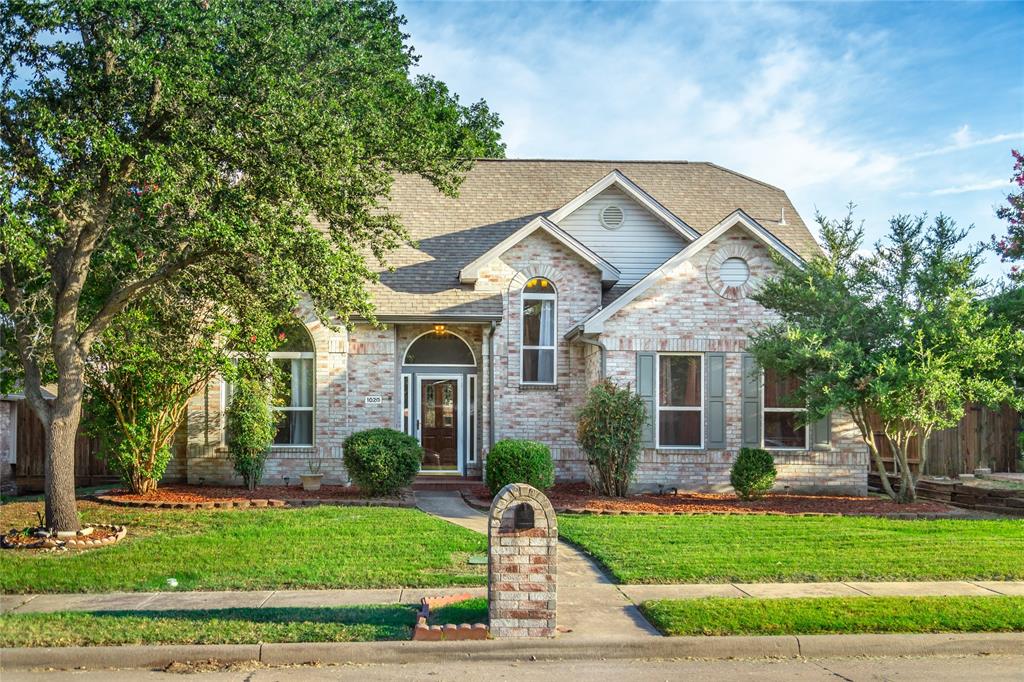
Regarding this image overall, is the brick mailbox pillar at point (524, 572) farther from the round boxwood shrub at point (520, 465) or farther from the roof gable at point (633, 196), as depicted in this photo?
the roof gable at point (633, 196)

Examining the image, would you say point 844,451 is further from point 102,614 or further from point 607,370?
point 102,614

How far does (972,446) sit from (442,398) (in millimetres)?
12009

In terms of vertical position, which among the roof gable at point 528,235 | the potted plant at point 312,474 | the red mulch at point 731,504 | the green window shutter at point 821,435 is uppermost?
the roof gable at point 528,235

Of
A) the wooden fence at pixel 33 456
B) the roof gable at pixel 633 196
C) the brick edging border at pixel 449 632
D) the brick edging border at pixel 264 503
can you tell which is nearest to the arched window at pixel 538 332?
the roof gable at pixel 633 196

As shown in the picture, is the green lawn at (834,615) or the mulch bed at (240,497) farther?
the mulch bed at (240,497)

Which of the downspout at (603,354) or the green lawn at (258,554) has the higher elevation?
the downspout at (603,354)

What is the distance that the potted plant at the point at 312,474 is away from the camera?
57.7 feet

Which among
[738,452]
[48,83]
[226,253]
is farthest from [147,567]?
[738,452]

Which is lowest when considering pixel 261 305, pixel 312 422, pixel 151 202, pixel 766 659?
pixel 766 659

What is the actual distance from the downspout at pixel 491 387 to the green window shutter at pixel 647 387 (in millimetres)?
3126

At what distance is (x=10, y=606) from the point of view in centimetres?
888

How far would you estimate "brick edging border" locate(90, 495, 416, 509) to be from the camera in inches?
592

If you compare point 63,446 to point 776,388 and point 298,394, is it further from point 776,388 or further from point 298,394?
point 776,388

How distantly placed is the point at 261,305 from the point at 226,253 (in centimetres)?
217
